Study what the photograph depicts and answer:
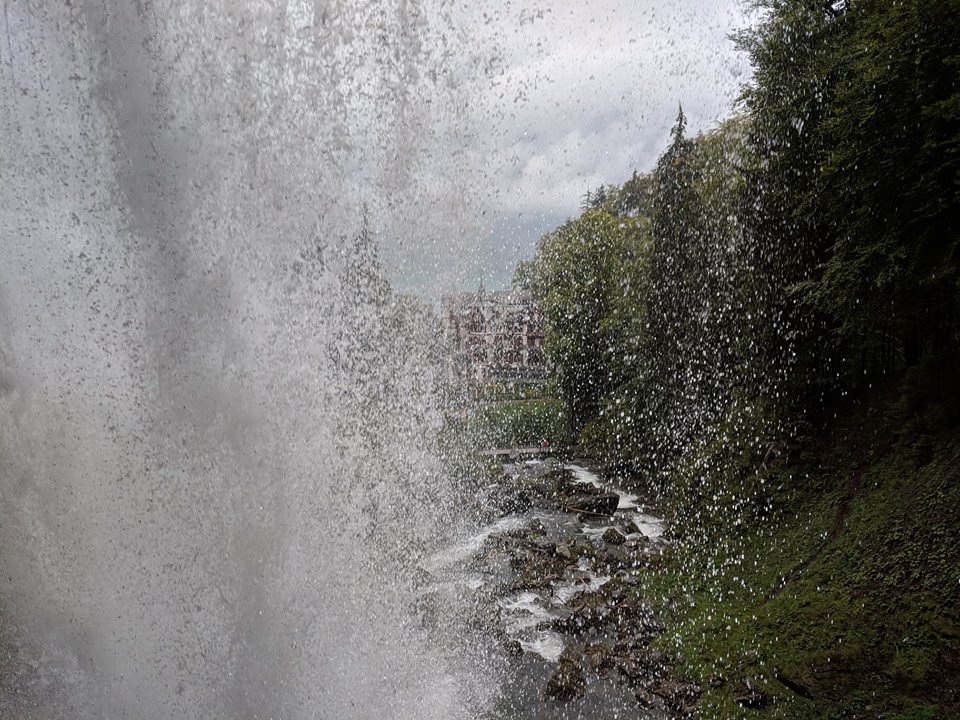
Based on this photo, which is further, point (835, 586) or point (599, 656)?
point (599, 656)

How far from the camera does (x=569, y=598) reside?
13867 mm

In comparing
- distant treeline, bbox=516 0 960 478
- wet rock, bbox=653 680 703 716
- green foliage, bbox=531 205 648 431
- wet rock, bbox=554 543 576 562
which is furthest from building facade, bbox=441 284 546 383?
wet rock, bbox=653 680 703 716

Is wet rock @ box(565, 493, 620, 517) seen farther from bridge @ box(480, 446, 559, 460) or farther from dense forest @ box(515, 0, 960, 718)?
bridge @ box(480, 446, 559, 460)

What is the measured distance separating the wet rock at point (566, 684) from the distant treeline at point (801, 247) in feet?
27.4

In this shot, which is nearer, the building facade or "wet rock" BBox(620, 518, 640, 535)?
"wet rock" BBox(620, 518, 640, 535)

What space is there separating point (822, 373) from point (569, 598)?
26.4ft

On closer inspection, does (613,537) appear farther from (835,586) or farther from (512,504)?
(835,586)

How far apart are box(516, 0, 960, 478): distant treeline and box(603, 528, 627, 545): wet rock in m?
3.88

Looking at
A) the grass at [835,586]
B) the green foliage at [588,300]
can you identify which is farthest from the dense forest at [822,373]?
the green foliage at [588,300]

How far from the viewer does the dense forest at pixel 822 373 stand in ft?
31.2

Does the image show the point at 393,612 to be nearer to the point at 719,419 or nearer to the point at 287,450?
the point at 287,450

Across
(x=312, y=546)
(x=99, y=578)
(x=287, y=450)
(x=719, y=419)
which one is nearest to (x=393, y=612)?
(x=312, y=546)

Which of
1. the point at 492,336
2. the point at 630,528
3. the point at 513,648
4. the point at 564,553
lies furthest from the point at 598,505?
the point at 513,648

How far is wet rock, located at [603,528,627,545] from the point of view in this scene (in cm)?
1738
